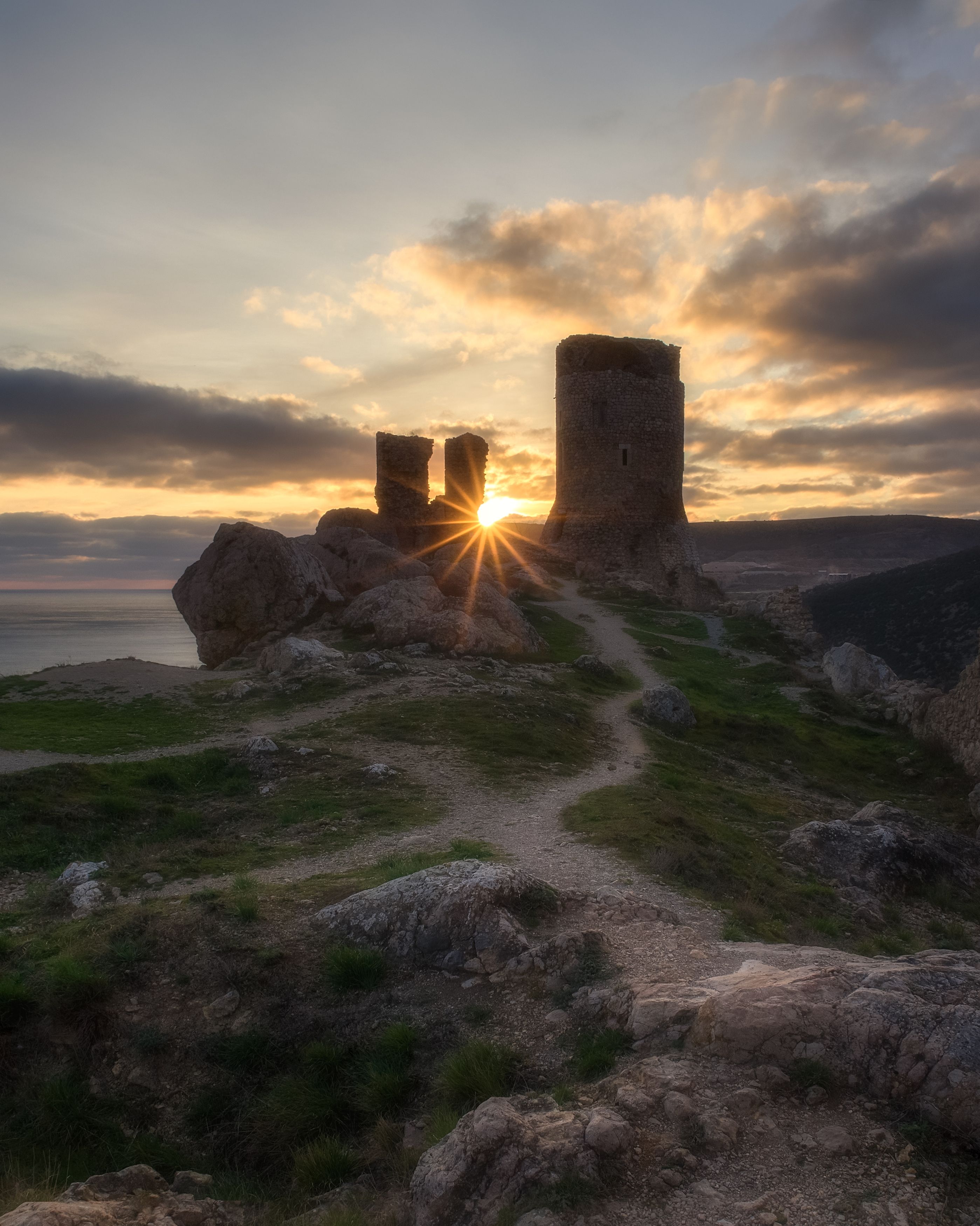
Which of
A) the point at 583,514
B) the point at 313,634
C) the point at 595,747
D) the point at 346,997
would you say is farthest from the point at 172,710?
the point at 583,514

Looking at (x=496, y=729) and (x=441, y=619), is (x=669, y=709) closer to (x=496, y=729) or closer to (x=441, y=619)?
(x=496, y=729)

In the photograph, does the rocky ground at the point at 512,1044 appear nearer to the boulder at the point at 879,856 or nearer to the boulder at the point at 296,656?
the boulder at the point at 879,856

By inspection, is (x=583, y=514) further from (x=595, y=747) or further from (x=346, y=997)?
(x=346, y=997)

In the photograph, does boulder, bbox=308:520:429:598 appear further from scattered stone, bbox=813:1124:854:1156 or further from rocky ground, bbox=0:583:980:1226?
scattered stone, bbox=813:1124:854:1156

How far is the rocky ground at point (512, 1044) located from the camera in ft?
14.3

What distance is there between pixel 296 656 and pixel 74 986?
14.2 meters

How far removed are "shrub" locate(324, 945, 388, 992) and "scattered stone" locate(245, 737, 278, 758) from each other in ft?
25.8

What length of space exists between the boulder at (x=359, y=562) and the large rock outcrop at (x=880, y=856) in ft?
64.1

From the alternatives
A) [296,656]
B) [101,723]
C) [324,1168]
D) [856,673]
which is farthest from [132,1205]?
[856,673]

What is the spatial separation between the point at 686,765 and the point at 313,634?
1308 cm

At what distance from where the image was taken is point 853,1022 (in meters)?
5.12

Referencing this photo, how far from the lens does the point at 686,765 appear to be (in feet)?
57.0

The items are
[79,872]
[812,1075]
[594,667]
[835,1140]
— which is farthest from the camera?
[594,667]

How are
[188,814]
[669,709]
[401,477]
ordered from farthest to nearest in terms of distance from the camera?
1. [401,477]
2. [669,709]
3. [188,814]
